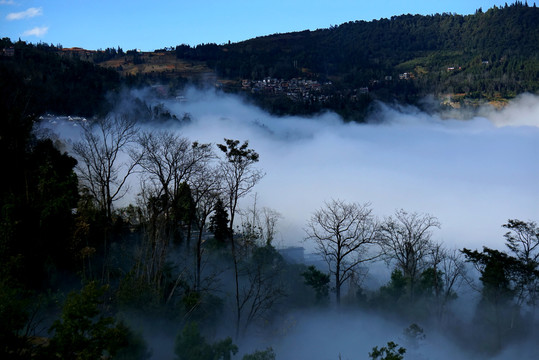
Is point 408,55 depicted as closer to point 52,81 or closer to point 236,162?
point 52,81

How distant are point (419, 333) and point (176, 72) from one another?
107209 millimetres

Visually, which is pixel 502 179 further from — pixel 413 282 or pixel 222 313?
pixel 222 313

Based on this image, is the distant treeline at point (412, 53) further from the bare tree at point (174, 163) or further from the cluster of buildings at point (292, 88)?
the bare tree at point (174, 163)

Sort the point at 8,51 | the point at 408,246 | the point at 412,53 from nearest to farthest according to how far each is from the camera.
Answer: the point at 408,246
the point at 8,51
the point at 412,53

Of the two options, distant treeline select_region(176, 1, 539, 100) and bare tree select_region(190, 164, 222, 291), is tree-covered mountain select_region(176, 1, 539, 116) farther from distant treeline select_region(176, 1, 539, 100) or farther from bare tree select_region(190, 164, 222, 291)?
bare tree select_region(190, 164, 222, 291)

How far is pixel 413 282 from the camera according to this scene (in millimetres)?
28281

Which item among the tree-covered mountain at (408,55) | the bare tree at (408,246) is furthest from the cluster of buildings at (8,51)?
the tree-covered mountain at (408,55)

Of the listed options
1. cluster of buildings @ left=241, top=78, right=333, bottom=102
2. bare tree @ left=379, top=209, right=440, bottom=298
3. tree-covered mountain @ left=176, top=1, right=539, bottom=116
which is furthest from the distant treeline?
bare tree @ left=379, top=209, right=440, bottom=298

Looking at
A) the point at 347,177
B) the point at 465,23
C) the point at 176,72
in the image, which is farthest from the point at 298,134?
the point at 465,23

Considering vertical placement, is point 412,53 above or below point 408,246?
above

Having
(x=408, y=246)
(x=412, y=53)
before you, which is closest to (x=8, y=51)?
(x=408, y=246)

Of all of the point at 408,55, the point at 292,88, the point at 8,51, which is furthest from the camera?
the point at 408,55

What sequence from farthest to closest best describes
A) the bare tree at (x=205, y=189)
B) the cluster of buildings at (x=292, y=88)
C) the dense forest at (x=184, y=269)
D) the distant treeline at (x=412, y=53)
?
the distant treeline at (x=412, y=53) < the cluster of buildings at (x=292, y=88) < the bare tree at (x=205, y=189) < the dense forest at (x=184, y=269)

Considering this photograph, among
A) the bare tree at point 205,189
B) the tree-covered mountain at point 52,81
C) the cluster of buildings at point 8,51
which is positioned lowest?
the bare tree at point 205,189
